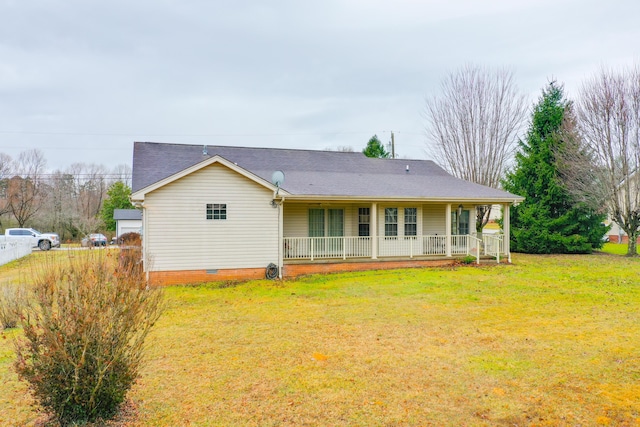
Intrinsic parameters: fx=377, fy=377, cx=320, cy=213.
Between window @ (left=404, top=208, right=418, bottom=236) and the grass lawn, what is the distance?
5992 mm

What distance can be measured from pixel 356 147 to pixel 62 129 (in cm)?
3272

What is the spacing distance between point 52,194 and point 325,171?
129ft

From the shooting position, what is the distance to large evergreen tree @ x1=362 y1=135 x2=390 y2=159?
3140 cm

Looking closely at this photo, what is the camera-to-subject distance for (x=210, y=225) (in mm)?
12508

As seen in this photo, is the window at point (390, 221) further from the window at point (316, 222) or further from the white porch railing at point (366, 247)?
the window at point (316, 222)

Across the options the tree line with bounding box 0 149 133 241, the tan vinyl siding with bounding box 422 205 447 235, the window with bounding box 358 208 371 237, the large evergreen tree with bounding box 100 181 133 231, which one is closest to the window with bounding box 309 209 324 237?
the window with bounding box 358 208 371 237

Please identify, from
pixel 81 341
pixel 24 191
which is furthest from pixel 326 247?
pixel 24 191

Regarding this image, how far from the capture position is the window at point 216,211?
12.5 meters

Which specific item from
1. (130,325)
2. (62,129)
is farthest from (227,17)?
(62,129)

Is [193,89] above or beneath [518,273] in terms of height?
above

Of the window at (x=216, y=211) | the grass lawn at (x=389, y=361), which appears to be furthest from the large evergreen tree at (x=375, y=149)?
the grass lawn at (x=389, y=361)

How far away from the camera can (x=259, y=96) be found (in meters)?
25.9

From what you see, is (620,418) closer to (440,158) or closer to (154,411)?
(154,411)

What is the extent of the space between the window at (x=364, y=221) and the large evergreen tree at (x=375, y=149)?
51.4 ft
